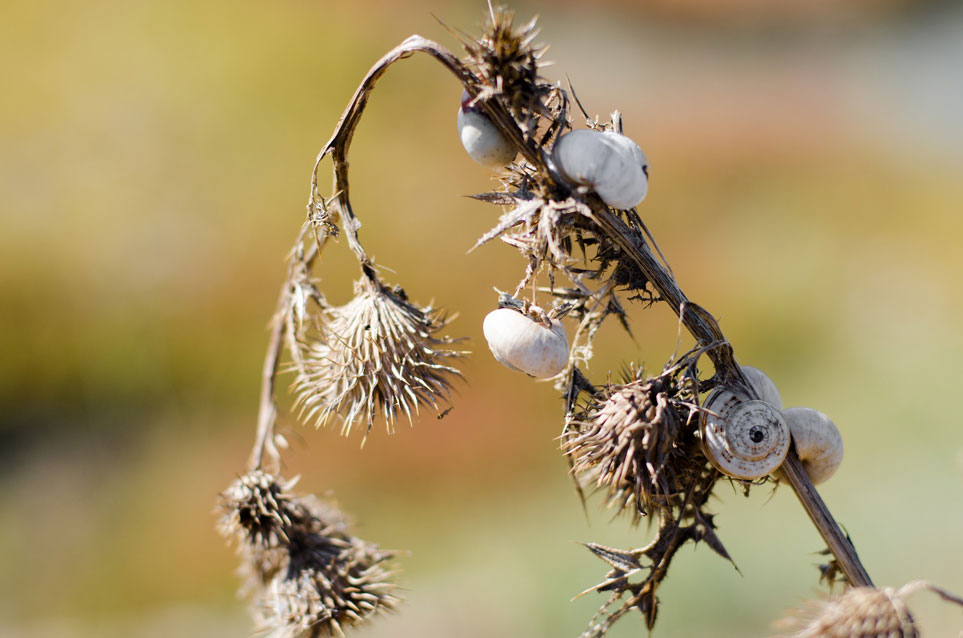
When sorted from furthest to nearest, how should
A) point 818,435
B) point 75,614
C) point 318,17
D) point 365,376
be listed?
point 318,17
point 75,614
point 365,376
point 818,435

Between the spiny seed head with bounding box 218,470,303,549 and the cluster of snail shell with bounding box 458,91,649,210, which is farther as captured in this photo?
the spiny seed head with bounding box 218,470,303,549

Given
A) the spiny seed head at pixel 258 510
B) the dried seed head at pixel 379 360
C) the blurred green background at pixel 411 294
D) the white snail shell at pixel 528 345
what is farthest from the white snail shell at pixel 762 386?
the blurred green background at pixel 411 294

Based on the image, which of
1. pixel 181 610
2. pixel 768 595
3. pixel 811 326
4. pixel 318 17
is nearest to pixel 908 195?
pixel 811 326

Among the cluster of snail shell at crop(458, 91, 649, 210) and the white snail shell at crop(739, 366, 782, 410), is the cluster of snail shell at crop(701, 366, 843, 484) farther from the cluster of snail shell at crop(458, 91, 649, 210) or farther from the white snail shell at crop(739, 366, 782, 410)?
the cluster of snail shell at crop(458, 91, 649, 210)

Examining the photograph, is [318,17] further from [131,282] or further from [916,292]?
[916,292]

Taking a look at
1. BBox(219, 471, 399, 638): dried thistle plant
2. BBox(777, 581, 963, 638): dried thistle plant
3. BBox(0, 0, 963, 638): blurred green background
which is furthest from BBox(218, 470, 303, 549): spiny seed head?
BBox(0, 0, 963, 638): blurred green background

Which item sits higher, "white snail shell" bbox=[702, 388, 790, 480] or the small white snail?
the small white snail

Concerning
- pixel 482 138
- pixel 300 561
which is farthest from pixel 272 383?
pixel 482 138
